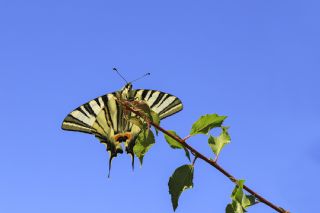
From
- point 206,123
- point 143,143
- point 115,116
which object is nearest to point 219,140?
point 206,123

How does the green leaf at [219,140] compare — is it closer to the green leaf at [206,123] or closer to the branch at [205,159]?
the green leaf at [206,123]

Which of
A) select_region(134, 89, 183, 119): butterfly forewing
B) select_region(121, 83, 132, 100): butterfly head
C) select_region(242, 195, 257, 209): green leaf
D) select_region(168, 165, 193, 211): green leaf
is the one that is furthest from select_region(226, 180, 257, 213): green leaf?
select_region(134, 89, 183, 119): butterfly forewing

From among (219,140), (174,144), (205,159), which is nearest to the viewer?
(205,159)

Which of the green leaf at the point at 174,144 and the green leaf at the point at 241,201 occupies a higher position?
the green leaf at the point at 174,144

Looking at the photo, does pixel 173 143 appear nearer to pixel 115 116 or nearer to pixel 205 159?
pixel 205 159

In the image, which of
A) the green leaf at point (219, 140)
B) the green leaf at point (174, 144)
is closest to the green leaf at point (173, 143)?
the green leaf at point (174, 144)

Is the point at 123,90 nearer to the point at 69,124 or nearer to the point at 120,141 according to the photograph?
the point at 120,141

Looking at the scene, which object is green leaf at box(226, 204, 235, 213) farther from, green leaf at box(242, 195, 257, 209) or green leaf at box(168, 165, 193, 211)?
green leaf at box(168, 165, 193, 211)
